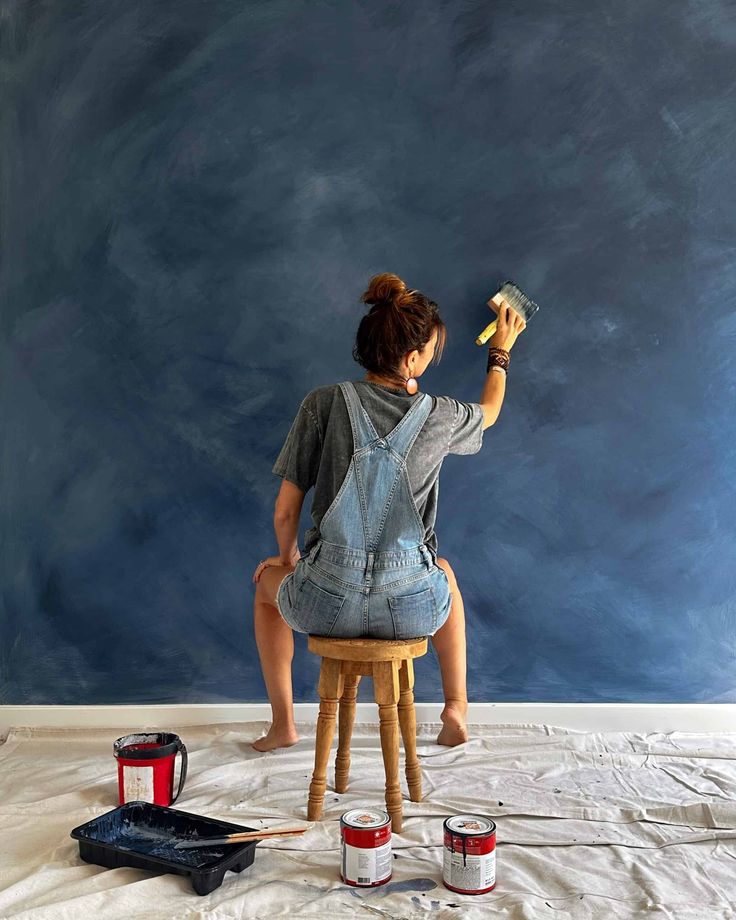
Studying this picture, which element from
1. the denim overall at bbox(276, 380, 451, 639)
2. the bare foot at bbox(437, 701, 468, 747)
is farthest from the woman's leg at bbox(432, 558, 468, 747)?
the denim overall at bbox(276, 380, 451, 639)

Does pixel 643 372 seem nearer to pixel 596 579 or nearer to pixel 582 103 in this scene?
pixel 596 579

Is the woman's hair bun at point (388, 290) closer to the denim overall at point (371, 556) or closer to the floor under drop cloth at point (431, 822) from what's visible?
the denim overall at point (371, 556)

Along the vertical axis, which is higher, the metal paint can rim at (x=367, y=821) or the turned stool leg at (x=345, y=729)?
the turned stool leg at (x=345, y=729)

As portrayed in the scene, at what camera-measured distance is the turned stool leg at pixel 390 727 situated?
1.97m

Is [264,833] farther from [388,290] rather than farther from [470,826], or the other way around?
[388,290]

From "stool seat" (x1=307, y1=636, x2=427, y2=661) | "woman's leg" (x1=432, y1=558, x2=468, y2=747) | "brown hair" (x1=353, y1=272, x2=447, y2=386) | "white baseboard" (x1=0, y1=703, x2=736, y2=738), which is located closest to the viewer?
"stool seat" (x1=307, y1=636, x2=427, y2=661)

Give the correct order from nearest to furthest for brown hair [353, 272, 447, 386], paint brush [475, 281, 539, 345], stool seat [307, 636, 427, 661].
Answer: stool seat [307, 636, 427, 661], brown hair [353, 272, 447, 386], paint brush [475, 281, 539, 345]

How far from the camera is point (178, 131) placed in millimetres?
2662

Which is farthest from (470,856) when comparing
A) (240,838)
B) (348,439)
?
(348,439)

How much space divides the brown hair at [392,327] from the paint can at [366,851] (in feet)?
3.07

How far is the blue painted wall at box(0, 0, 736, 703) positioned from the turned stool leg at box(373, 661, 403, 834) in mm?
747

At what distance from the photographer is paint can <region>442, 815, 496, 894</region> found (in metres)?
1.68

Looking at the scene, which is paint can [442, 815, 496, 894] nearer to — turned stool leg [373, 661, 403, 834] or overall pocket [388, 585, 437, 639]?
turned stool leg [373, 661, 403, 834]

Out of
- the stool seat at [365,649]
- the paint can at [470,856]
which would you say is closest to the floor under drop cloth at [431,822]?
the paint can at [470,856]
